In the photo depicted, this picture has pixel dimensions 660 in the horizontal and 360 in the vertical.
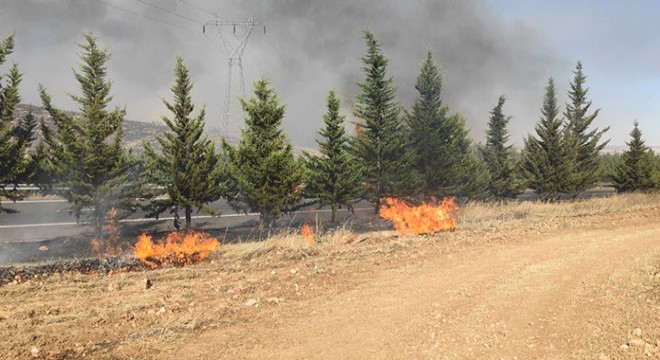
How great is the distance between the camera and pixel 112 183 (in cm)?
1848

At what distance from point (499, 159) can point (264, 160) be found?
83.9 ft

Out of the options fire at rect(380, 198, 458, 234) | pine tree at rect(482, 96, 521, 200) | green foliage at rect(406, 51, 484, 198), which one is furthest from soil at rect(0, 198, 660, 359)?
pine tree at rect(482, 96, 521, 200)

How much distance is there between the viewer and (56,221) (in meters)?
23.8

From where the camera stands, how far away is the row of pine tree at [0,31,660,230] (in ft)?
59.6

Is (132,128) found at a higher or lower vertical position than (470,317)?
higher

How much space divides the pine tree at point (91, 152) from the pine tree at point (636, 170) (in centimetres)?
3887

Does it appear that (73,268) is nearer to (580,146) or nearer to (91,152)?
(91,152)

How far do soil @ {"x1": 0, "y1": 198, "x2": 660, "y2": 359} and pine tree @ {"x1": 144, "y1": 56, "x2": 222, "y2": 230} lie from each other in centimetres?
745

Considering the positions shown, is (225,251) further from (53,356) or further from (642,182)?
(642,182)

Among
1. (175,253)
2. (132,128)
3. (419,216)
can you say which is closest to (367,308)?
(175,253)

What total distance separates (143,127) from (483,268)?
91090mm

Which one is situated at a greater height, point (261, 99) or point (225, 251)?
point (261, 99)

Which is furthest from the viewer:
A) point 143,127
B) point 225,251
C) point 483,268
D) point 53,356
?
point 143,127

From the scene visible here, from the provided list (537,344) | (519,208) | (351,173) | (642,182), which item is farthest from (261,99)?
(642,182)
